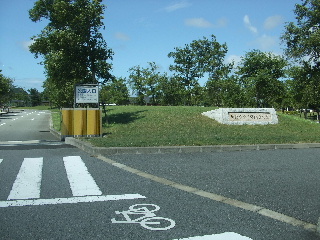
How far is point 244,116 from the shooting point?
732 inches

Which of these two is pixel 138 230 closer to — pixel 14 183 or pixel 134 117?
pixel 14 183

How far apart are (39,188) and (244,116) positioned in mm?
14764

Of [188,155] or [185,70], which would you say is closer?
[188,155]

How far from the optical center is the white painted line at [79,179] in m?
5.45

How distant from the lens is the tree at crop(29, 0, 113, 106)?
18516mm

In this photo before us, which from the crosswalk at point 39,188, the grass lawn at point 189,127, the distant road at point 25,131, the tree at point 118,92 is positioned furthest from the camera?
the tree at point 118,92

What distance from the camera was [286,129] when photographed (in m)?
17.5

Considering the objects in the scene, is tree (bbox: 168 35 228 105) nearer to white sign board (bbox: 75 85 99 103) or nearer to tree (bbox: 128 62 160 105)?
tree (bbox: 128 62 160 105)

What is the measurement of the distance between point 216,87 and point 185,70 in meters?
8.79

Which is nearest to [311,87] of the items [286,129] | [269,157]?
[286,129]

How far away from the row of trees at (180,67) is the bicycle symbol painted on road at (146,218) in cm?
1565

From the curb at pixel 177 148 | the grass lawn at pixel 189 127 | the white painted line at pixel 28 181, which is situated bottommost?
the white painted line at pixel 28 181

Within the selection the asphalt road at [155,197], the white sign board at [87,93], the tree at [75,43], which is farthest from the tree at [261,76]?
the asphalt road at [155,197]

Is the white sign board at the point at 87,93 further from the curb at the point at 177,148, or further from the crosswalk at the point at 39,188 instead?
the crosswalk at the point at 39,188
